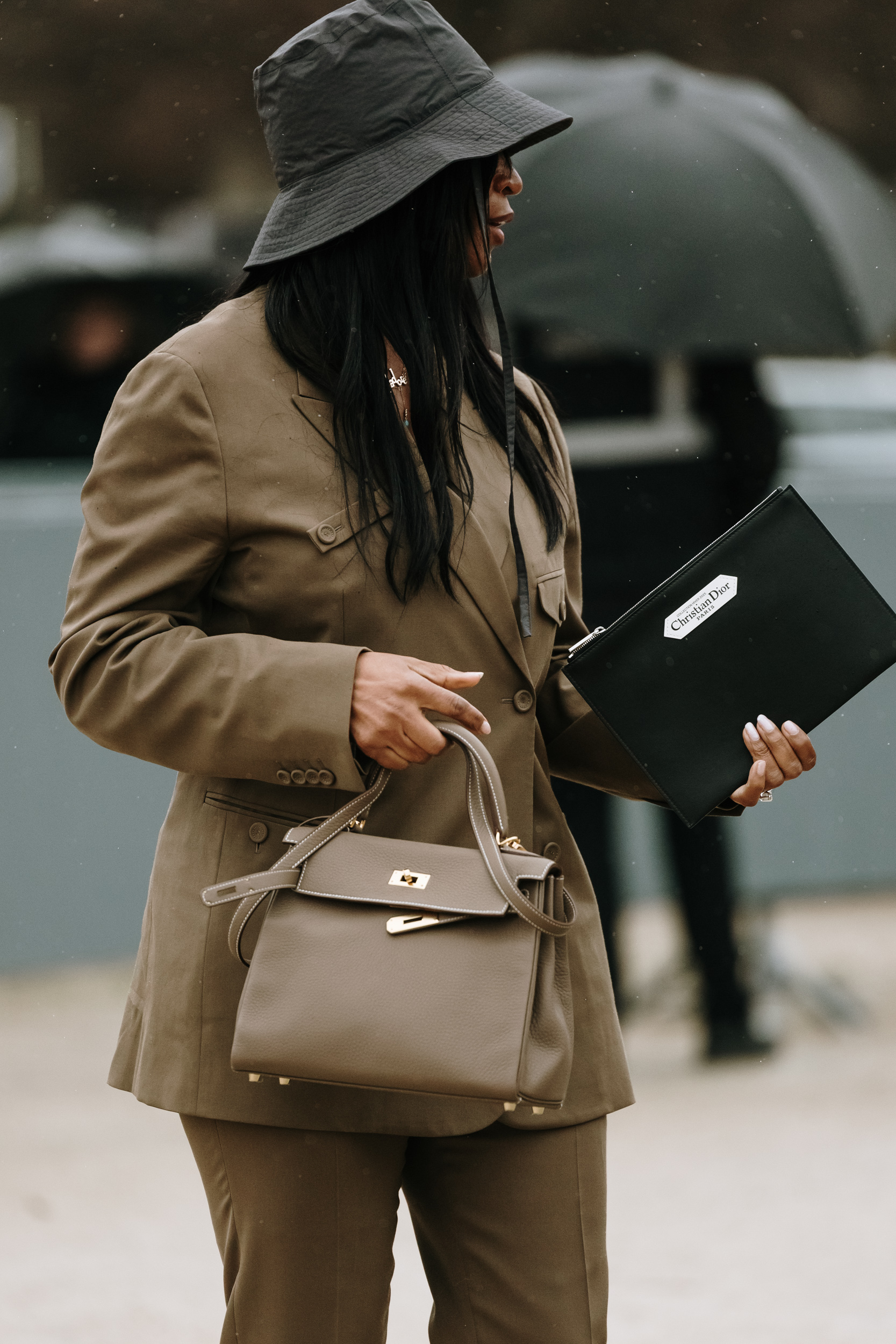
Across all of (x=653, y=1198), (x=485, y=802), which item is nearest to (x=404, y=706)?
(x=485, y=802)

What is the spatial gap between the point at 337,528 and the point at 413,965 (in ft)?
1.24

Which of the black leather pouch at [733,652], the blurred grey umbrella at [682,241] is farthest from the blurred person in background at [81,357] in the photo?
the black leather pouch at [733,652]

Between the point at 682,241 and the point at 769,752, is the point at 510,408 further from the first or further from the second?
the point at 682,241

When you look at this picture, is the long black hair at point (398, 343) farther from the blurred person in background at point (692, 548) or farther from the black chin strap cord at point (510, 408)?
the blurred person in background at point (692, 548)

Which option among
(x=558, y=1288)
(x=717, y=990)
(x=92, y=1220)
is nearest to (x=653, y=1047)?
(x=717, y=990)

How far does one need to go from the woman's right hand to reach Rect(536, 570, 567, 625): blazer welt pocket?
22cm

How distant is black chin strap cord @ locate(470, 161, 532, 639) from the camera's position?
1650mm

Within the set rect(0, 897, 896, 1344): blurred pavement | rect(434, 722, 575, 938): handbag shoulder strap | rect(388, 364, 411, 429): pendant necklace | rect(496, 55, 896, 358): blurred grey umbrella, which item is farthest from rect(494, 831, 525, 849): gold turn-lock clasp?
rect(496, 55, 896, 358): blurred grey umbrella

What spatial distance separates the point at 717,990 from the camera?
4.35 metres

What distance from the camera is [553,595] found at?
173 cm

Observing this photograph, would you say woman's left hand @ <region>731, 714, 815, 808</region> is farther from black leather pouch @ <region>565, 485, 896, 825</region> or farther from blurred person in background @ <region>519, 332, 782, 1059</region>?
blurred person in background @ <region>519, 332, 782, 1059</region>

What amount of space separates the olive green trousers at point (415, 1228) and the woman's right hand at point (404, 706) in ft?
1.12

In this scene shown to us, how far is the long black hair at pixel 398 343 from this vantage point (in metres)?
1.60

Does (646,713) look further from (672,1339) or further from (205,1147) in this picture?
(672,1339)
